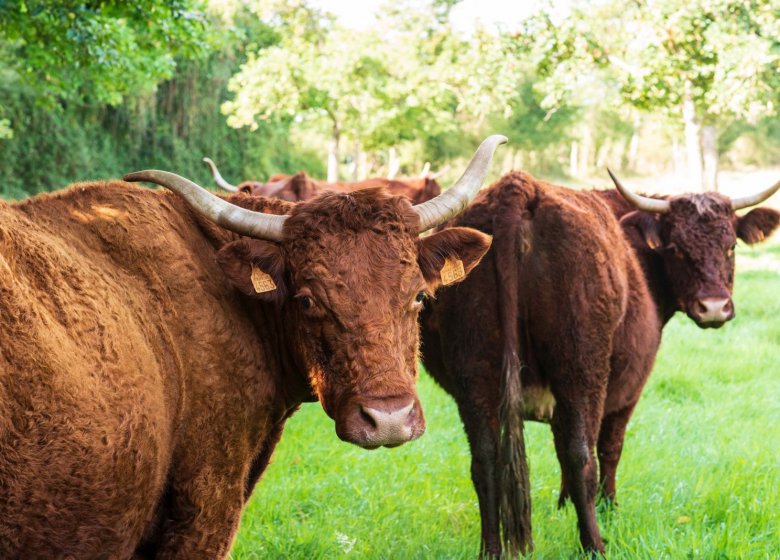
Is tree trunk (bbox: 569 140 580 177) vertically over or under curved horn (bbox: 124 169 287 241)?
under

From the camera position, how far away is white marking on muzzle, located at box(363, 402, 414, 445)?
8.73 ft

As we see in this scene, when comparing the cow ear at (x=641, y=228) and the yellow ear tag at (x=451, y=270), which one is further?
the cow ear at (x=641, y=228)

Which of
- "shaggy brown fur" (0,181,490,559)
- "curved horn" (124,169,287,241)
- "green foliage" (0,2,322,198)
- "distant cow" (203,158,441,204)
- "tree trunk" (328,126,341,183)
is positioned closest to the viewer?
"shaggy brown fur" (0,181,490,559)

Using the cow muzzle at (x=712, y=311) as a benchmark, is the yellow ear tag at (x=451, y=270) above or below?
above

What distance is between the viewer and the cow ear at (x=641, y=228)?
566cm

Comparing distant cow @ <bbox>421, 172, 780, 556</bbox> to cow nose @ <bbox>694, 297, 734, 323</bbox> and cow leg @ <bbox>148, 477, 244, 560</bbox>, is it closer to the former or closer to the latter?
cow nose @ <bbox>694, 297, 734, 323</bbox>

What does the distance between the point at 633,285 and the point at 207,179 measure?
27.5 meters

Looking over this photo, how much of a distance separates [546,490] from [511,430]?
1.39 m

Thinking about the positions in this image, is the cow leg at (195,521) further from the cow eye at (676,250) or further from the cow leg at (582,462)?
the cow eye at (676,250)

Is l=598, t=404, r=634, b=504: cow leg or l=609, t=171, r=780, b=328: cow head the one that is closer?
l=598, t=404, r=634, b=504: cow leg

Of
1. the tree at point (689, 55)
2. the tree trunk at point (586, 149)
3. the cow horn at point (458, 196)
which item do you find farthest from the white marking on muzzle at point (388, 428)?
the tree trunk at point (586, 149)

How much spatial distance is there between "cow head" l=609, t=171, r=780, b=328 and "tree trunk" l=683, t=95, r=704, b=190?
42.5 feet

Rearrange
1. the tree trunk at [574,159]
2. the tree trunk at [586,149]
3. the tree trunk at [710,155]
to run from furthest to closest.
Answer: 1. the tree trunk at [574,159]
2. the tree trunk at [586,149]
3. the tree trunk at [710,155]

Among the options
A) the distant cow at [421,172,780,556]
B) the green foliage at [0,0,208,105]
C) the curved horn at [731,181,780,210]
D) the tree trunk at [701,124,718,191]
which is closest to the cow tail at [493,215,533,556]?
the distant cow at [421,172,780,556]
